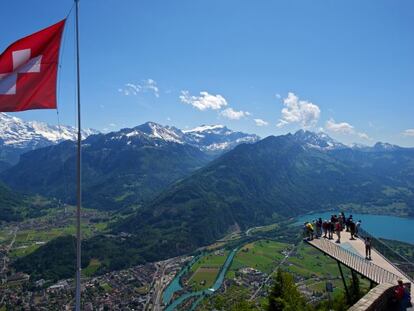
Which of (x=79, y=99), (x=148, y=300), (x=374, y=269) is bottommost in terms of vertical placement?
(x=148, y=300)

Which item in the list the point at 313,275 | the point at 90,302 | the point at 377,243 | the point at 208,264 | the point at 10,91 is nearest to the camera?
the point at 10,91

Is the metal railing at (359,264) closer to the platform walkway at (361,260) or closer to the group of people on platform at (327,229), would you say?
the platform walkway at (361,260)

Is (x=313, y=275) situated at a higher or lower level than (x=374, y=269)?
lower

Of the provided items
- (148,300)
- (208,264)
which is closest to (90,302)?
(148,300)

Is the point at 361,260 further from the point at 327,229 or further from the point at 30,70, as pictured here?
the point at 30,70

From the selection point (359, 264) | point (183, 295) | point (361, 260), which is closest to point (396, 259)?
point (361, 260)

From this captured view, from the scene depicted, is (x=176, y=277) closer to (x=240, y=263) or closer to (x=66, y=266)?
(x=240, y=263)
